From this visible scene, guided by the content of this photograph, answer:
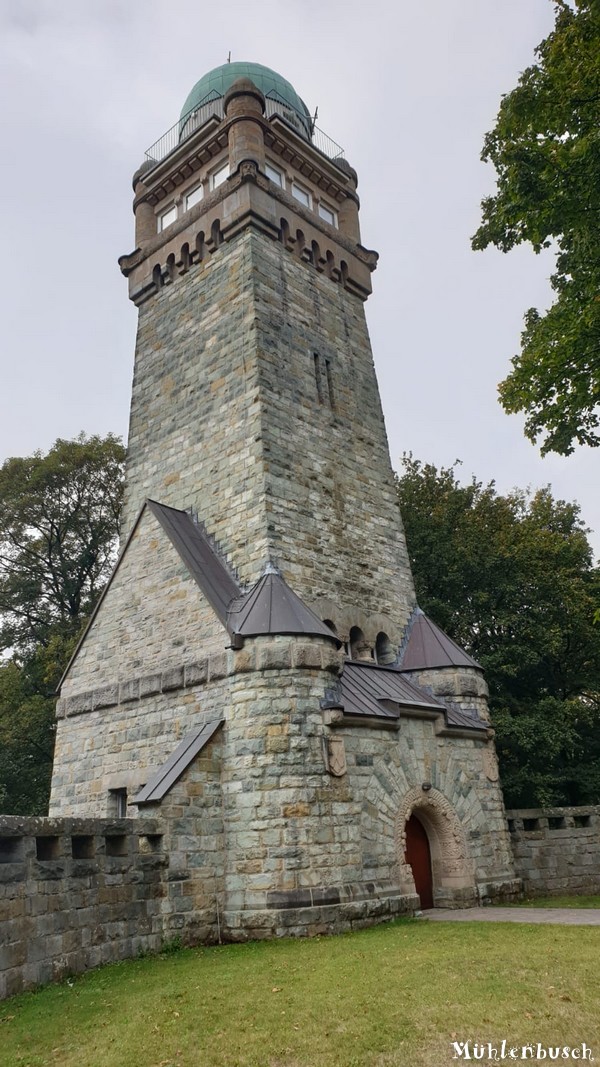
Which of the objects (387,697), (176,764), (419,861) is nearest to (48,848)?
(176,764)

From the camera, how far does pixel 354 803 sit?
421 inches

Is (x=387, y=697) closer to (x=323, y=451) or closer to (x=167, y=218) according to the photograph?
(x=323, y=451)

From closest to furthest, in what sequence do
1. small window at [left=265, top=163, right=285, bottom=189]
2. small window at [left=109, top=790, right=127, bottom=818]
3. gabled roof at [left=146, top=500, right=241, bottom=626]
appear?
1. gabled roof at [left=146, top=500, right=241, bottom=626]
2. small window at [left=109, top=790, right=127, bottom=818]
3. small window at [left=265, top=163, right=285, bottom=189]

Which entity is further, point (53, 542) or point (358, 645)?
point (53, 542)

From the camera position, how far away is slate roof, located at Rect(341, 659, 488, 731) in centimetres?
1162

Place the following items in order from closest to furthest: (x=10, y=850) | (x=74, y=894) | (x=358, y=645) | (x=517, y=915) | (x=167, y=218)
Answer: (x=10, y=850), (x=74, y=894), (x=517, y=915), (x=358, y=645), (x=167, y=218)

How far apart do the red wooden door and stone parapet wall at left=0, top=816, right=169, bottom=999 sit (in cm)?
433

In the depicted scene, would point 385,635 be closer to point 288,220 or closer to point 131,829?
point 131,829

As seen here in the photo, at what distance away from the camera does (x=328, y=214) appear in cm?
1952

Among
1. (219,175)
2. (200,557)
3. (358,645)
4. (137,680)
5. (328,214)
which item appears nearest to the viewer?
(137,680)

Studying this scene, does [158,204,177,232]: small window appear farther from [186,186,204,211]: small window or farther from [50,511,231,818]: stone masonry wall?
[50,511,231,818]: stone masonry wall

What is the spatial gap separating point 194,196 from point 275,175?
6.80 ft

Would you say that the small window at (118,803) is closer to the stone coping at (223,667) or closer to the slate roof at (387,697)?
the stone coping at (223,667)

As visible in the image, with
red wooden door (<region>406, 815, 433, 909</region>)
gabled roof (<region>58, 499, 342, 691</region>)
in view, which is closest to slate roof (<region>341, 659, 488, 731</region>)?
gabled roof (<region>58, 499, 342, 691</region>)
